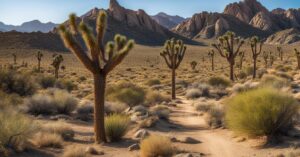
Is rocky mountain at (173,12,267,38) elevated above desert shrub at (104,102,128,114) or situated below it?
above

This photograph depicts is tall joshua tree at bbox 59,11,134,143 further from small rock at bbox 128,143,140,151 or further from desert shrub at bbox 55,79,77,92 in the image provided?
desert shrub at bbox 55,79,77,92

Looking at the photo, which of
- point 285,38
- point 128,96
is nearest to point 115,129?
point 128,96

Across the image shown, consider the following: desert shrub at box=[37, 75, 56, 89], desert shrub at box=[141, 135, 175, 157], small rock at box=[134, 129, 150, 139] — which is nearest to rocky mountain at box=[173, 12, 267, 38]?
desert shrub at box=[37, 75, 56, 89]

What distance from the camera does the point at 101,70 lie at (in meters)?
11.8

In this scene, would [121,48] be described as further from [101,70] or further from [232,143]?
[232,143]

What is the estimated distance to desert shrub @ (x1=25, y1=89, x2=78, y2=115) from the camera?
16.9 metres

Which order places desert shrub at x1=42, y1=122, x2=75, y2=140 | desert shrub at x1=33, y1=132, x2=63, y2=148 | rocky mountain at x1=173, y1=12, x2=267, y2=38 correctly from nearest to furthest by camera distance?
desert shrub at x1=33, y1=132, x2=63, y2=148 < desert shrub at x1=42, y1=122, x2=75, y2=140 < rocky mountain at x1=173, y1=12, x2=267, y2=38

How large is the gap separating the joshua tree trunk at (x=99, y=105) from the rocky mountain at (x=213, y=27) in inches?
5493

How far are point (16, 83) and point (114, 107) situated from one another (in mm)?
5719

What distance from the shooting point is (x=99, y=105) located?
1192 cm

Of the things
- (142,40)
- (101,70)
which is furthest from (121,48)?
(142,40)

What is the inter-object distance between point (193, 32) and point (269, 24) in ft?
102

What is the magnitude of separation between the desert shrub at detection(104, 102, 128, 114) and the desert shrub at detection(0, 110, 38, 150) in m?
6.90

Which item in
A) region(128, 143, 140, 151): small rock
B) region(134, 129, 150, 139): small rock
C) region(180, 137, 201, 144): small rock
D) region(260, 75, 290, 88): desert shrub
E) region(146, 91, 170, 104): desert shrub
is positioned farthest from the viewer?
region(146, 91, 170, 104): desert shrub
